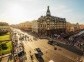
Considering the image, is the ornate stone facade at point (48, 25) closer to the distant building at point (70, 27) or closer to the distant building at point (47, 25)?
the distant building at point (47, 25)

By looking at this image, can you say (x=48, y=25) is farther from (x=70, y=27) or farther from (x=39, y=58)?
(x=39, y=58)

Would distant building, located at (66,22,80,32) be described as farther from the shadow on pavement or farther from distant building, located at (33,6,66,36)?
the shadow on pavement

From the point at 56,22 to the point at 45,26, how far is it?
35.5ft

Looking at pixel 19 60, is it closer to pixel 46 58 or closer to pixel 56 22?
pixel 46 58

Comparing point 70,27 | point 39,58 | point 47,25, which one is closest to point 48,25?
point 47,25

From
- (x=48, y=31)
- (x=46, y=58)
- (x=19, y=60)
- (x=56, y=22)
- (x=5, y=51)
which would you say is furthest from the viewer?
(x=56, y=22)

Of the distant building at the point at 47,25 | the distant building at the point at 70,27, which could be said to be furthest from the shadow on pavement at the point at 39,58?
the distant building at the point at 70,27

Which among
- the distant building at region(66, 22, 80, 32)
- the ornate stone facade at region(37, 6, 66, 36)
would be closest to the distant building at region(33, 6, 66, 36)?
the ornate stone facade at region(37, 6, 66, 36)

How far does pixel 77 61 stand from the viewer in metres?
27.5

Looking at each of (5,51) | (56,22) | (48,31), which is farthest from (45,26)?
(5,51)

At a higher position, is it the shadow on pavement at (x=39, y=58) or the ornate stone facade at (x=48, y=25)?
the ornate stone facade at (x=48, y=25)

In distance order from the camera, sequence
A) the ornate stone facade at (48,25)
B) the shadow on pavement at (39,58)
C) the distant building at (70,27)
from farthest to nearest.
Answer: the distant building at (70,27) → the ornate stone facade at (48,25) → the shadow on pavement at (39,58)

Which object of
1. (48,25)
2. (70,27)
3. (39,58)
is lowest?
(39,58)

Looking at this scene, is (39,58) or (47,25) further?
(47,25)
